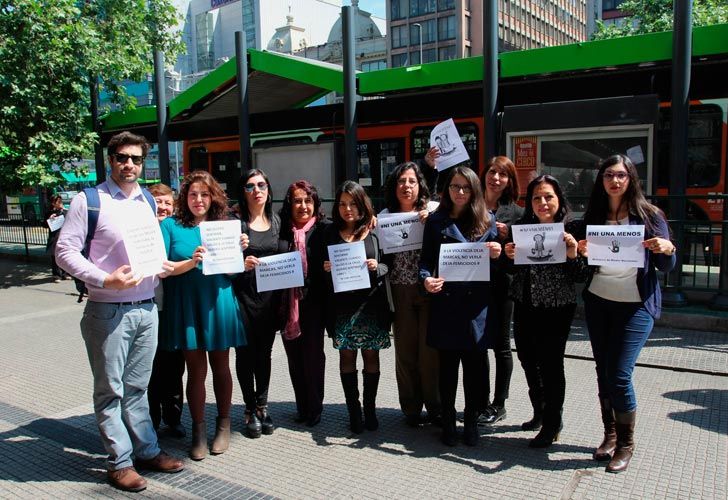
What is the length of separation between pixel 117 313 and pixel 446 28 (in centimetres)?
7932

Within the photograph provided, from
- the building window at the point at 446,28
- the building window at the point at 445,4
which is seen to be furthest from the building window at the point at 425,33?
the building window at the point at 445,4

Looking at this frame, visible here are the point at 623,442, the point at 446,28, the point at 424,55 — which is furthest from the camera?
the point at 424,55

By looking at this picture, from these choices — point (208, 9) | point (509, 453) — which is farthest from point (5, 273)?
point (208, 9)

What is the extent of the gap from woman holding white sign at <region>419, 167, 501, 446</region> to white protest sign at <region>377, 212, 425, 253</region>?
144 mm

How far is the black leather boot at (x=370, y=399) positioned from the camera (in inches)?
173

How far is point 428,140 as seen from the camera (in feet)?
37.7

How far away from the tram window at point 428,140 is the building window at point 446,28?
229 ft

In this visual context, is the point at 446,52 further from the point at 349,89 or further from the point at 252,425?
the point at 252,425

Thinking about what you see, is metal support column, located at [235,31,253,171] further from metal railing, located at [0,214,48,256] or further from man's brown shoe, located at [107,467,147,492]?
man's brown shoe, located at [107,467,147,492]

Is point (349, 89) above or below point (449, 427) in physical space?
above

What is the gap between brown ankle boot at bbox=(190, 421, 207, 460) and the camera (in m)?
4.02

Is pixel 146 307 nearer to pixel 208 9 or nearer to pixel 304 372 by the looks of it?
pixel 304 372

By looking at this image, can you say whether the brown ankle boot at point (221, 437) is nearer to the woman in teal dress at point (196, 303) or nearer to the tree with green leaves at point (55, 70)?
the woman in teal dress at point (196, 303)

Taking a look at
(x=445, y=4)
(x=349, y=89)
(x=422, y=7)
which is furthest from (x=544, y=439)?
(x=422, y=7)
